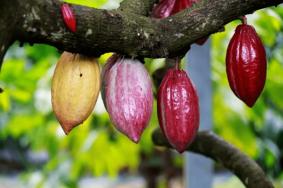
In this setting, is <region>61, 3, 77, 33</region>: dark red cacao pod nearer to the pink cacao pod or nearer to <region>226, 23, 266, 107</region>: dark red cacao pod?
the pink cacao pod

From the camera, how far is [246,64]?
659mm

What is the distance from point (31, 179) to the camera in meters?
2.18

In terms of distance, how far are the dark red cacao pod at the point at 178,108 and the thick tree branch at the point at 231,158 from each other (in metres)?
0.36

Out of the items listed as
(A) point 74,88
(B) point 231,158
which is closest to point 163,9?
(A) point 74,88

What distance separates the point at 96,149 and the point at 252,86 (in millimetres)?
1358

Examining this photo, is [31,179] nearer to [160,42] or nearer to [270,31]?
[270,31]

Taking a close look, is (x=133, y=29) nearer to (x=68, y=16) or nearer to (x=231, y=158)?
(x=68, y=16)

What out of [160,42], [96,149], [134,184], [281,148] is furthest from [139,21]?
[134,184]

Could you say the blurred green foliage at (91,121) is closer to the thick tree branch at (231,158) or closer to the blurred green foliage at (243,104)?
the blurred green foliage at (243,104)

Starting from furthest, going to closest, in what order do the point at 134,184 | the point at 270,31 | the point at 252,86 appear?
the point at 134,184 → the point at 270,31 → the point at 252,86

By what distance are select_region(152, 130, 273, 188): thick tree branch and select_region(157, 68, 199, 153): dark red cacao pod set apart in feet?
1.17

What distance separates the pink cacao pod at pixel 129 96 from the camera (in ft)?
2.05

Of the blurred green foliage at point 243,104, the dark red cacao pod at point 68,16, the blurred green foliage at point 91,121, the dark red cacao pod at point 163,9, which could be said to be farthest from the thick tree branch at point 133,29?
the blurred green foliage at point 91,121

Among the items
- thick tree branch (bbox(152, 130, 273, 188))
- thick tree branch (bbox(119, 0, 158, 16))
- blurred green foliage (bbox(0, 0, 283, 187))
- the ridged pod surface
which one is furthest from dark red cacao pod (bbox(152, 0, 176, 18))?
blurred green foliage (bbox(0, 0, 283, 187))
